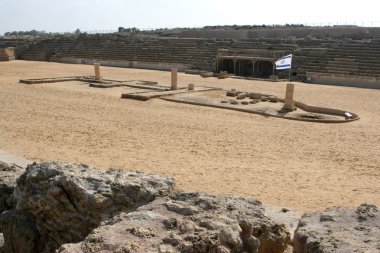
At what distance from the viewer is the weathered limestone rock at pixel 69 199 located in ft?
17.5

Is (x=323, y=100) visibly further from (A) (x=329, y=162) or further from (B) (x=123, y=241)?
(B) (x=123, y=241)

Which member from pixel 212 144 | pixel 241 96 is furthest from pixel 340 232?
pixel 241 96

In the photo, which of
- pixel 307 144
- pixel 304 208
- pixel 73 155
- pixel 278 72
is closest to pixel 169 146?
pixel 73 155

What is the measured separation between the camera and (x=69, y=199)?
215 inches

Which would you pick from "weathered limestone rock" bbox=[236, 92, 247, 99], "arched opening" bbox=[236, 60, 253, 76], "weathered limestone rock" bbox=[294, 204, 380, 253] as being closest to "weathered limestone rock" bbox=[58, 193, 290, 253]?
"weathered limestone rock" bbox=[294, 204, 380, 253]

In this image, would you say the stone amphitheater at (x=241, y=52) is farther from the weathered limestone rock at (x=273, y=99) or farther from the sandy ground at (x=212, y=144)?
the weathered limestone rock at (x=273, y=99)

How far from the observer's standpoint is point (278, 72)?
35.2 meters

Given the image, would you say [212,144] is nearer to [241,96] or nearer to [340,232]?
[241,96]

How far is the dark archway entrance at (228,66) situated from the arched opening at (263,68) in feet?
7.94

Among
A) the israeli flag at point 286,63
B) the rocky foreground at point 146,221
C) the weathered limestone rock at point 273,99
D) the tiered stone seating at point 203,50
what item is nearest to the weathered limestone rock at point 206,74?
the tiered stone seating at point 203,50

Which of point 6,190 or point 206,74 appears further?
point 206,74

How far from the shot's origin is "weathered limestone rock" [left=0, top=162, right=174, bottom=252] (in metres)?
5.35

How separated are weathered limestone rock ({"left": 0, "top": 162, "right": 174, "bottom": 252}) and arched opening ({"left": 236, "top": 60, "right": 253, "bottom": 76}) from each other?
3343cm

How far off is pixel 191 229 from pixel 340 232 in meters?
1.64
